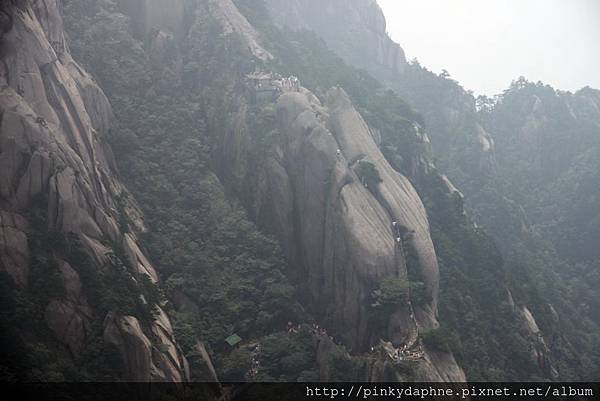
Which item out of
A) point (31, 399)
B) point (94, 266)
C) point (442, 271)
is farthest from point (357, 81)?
point (31, 399)

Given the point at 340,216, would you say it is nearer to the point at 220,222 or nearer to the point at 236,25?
the point at 220,222

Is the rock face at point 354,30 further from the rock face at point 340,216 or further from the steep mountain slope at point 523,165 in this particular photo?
the rock face at point 340,216

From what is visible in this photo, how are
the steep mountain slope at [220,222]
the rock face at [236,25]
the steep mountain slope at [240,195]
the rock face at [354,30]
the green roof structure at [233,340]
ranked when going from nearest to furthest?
the steep mountain slope at [220,222], the green roof structure at [233,340], the steep mountain slope at [240,195], the rock face at [236,25], the rock face at [354,30]

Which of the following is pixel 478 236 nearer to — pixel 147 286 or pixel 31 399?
pixel 147 286

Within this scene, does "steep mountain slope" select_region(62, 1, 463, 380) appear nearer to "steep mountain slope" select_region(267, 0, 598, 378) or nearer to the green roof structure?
the green roof structure

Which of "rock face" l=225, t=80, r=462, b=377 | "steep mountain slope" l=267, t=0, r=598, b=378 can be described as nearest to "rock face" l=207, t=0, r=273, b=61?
"rock face" l=225, t=80, r=462, b=377

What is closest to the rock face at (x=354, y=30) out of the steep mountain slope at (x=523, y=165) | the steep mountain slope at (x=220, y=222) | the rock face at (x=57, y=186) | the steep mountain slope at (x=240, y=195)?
the steep mountain slope at (x=523, y=165)
